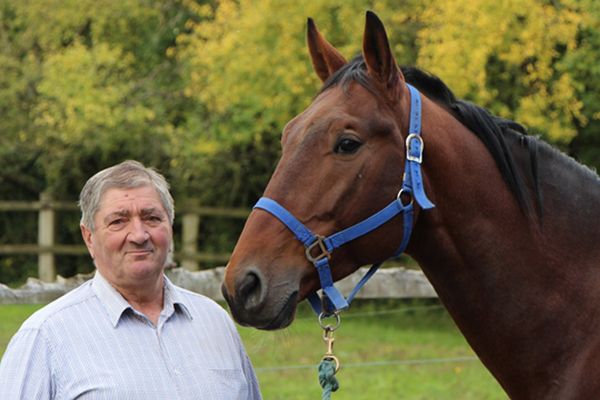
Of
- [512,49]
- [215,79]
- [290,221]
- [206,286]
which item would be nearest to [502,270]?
[290,221]

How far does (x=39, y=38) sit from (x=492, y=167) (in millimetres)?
12641

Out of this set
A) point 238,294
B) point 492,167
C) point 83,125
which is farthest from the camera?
point 83,125

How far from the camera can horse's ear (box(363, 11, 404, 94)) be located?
2.93m

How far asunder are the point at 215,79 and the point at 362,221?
28.8 ft

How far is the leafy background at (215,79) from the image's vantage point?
9.77m

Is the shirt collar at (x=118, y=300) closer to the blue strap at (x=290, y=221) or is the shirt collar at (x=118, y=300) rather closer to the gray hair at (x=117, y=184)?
the gray hair at (x=117, y=184)

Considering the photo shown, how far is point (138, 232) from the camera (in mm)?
2678

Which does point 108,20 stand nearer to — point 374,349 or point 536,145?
point 374,349

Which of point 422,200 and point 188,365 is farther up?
point 422,200

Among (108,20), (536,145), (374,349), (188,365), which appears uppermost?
(536,145)

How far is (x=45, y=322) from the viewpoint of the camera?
8.48 feet

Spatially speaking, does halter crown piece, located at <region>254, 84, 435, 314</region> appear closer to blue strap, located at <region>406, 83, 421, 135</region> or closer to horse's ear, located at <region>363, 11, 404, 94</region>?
blue strap, located at <region>406, 83, 421, 135</region>


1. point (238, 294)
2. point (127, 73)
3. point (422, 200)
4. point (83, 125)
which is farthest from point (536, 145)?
point (127, 73)

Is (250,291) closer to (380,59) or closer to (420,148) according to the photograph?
(420,148)
